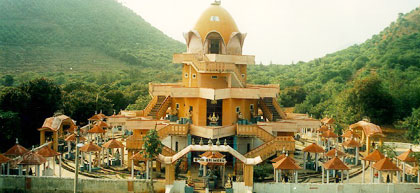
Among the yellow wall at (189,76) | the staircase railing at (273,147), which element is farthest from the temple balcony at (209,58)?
the staircase railing at (273,147)

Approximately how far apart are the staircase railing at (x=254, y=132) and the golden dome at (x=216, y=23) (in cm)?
838

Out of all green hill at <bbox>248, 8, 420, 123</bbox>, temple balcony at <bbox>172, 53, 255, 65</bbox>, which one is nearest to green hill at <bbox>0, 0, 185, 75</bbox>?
green hill at <bbox>248, 8, 420, 123</bbox>

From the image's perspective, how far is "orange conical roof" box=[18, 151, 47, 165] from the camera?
25516mm

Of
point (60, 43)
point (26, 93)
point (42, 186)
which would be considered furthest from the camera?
point (60, 43)

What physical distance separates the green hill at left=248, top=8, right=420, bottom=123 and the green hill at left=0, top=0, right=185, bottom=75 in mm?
42684

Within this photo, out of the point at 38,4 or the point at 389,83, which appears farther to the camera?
the point at 38,4

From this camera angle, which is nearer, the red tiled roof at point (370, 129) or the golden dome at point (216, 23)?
the red tiled roof at point (370, 129)

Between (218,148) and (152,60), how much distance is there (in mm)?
103810

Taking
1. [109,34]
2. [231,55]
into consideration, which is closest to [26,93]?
[231,55]

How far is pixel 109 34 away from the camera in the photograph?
413 ft

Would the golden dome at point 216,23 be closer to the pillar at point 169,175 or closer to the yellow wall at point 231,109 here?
the yellow wall at point 231,109

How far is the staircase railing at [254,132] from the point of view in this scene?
1254 inches

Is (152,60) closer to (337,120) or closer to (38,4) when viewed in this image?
(38,4)

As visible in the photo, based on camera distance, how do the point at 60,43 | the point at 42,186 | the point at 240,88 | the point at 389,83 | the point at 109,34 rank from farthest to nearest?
1. the point at 109,34
2. the point at 60,43
3. the point at 389,83
4. the point at 240,88
5. the point at 42,186
